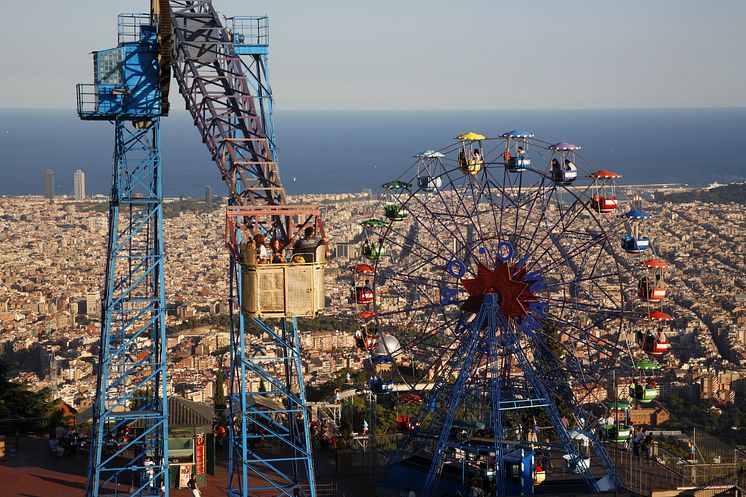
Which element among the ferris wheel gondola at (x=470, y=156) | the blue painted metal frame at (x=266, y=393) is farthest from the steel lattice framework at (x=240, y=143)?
the ferris wheel gondola at (x=470, y=156)

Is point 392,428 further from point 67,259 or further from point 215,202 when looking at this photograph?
point 215,202

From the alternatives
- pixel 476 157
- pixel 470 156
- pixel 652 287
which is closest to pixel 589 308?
pixel 652 287

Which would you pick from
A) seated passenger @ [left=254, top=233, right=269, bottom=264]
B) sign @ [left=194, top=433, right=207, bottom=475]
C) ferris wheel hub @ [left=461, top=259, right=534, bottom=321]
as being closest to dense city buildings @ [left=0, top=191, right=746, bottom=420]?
ferris wheel hub @ [left=461, top=259, right=534, bottom=321]

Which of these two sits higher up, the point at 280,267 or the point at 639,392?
the point at 280,267

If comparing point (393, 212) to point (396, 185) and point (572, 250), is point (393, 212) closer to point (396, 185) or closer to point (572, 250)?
point (396, 185)

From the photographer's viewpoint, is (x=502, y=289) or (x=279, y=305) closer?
(x=279, y=305)

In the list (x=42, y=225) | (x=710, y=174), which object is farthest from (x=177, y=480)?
(x=710, y=174)

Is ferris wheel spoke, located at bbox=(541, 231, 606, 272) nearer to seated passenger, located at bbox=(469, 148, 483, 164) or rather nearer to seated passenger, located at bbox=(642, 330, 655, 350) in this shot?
seated passenger, located at bbox=(642, 330, 655, 350)
